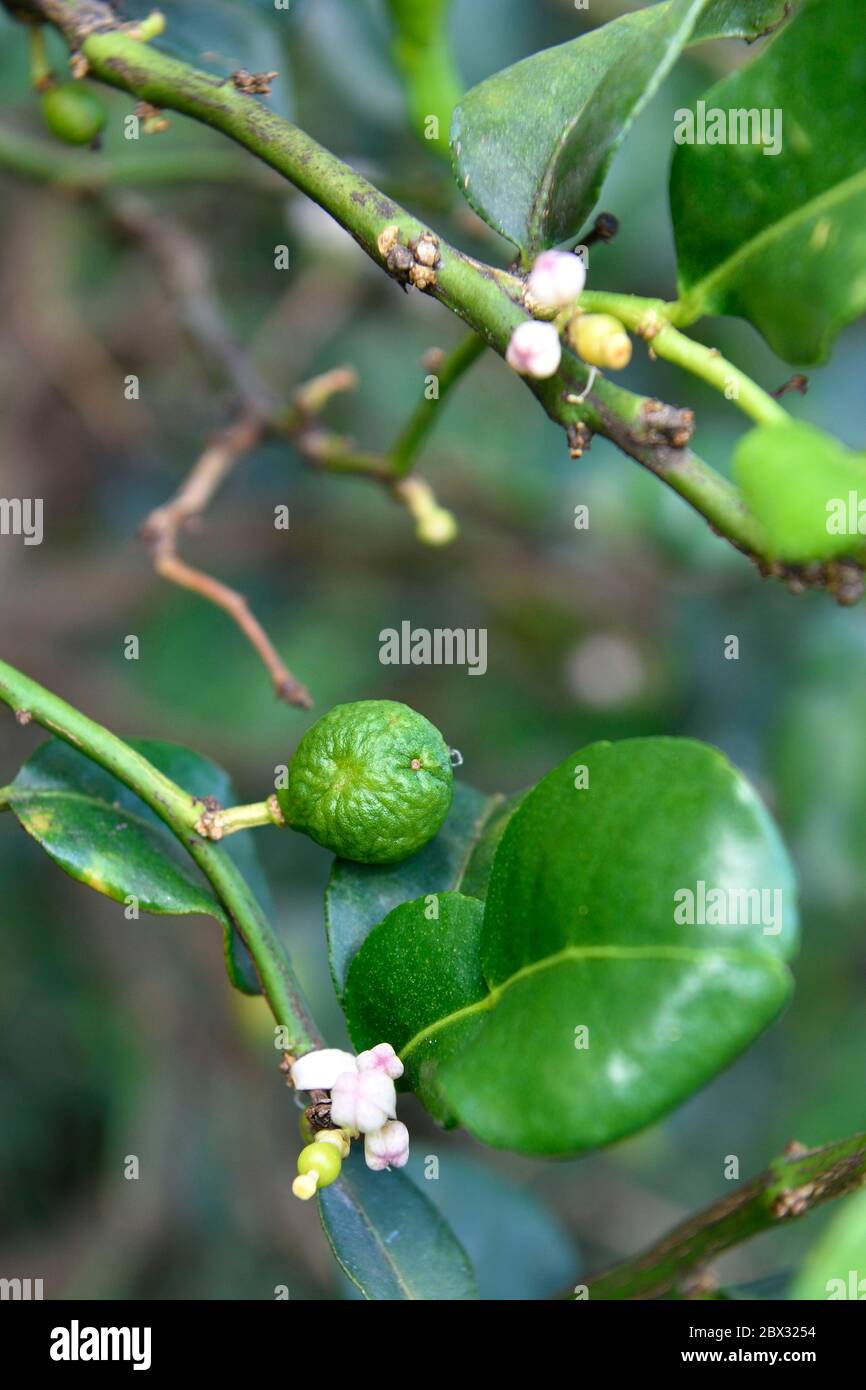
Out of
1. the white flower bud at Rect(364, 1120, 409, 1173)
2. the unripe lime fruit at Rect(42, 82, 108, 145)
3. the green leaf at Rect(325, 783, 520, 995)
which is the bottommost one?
the white flower bud at Rect(364, 1120, 409, 1173)

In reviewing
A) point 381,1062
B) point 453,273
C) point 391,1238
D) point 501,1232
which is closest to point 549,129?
point 453,273

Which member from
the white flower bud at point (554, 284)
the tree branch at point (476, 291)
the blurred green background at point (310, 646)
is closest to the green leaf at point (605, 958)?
the tree branch at point (476, 291)

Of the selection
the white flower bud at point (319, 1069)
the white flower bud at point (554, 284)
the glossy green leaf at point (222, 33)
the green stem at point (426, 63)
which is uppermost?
the green stem at point (426, 63)

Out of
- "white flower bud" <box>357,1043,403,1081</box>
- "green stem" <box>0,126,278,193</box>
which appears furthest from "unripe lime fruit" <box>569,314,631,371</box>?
"green stem" <box>0,126,278,193</box>

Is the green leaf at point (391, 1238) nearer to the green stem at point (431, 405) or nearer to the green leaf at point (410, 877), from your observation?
the green leaf at point (410, 877)

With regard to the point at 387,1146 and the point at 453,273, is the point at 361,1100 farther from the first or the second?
the point at 453,273

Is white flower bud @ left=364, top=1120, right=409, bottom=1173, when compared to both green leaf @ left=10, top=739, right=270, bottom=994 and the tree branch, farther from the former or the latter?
the tree branch
